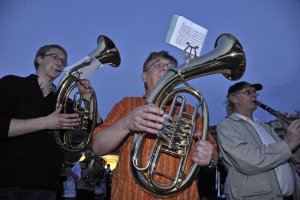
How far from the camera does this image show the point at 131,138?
7.11 feet


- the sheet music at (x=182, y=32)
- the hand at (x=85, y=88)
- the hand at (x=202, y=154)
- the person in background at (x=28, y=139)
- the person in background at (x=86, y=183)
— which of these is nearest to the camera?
the hand at (x=202, y=154)

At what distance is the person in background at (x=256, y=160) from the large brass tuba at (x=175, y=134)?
3.49 feet

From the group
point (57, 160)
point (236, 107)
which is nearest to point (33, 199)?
point (57, 160)

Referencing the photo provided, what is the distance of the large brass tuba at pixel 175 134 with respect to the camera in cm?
184

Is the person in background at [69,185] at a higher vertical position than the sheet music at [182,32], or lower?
lower

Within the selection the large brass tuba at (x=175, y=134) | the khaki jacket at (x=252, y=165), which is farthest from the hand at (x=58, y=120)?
the khaki jacket at (x=252, y=165)

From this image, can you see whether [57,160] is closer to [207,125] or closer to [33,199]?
[33,199]

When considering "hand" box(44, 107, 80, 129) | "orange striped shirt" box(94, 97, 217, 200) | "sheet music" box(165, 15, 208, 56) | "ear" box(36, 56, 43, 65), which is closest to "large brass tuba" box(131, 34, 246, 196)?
"orange striped shirt" box(94, 97, 217, 200)

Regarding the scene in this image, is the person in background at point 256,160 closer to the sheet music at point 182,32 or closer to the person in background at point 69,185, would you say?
the sheet music at point 182,32

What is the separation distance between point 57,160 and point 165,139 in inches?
48.5

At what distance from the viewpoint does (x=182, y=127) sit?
6.31 feet

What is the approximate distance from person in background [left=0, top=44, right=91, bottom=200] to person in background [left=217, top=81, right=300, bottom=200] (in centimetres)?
173

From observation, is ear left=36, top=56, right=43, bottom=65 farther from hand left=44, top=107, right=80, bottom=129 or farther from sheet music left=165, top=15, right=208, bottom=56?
sheet music left=165, top=15, right=208, bottom=56

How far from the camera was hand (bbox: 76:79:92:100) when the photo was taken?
117 inches
